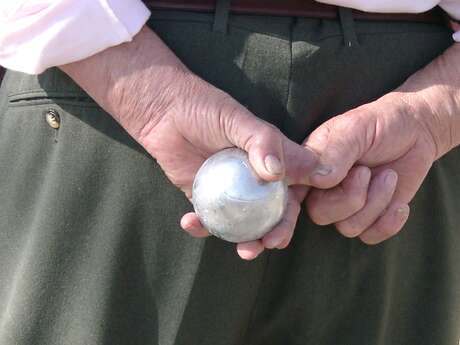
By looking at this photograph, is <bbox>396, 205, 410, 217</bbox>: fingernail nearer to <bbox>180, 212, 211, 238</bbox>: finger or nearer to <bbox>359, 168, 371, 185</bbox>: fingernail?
<bbox>359, 168, 371, 185</bbox>: fingernail

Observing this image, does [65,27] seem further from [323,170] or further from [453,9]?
[453,9]

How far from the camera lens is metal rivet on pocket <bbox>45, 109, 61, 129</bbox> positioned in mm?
1183

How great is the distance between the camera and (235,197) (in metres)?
1.02

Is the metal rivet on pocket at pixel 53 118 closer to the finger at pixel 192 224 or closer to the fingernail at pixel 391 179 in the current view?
the finger at pixel 192 224

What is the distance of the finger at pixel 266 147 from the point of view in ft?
3.23

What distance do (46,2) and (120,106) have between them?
0.18 metres

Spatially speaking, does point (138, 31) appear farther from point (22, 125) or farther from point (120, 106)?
point (22, 125)

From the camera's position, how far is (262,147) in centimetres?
99

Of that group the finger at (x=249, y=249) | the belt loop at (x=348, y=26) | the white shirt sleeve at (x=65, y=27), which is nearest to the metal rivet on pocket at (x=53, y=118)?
the white shirt sleeve at (x=65, y=27)

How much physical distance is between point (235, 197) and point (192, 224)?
0.11 meters

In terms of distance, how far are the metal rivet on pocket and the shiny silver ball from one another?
271mm

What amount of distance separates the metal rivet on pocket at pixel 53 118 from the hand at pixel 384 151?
0.39 m

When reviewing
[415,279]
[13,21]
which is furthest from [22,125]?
[415,279]

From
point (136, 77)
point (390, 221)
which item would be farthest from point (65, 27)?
point (390, 221)
